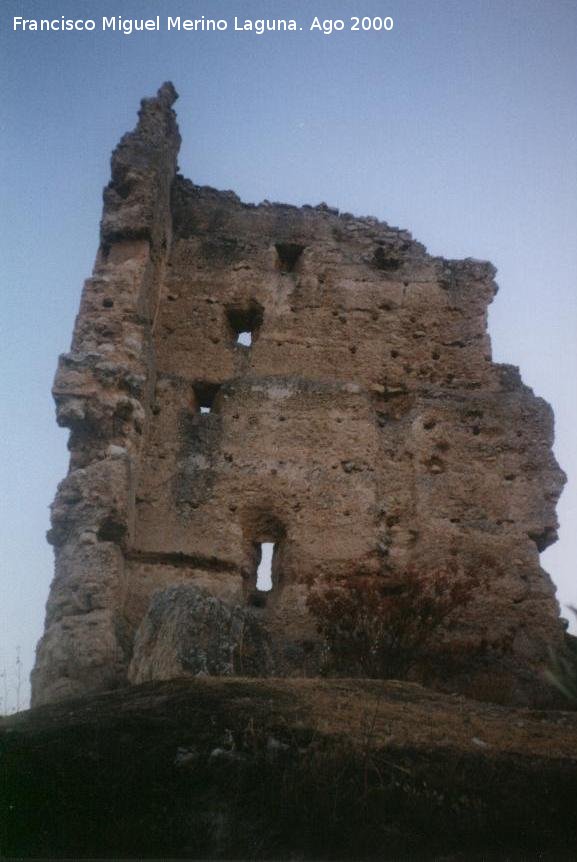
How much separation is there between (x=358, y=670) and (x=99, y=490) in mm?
2884

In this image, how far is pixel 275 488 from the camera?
8.90 metres

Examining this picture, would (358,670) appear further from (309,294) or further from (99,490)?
(309,294)

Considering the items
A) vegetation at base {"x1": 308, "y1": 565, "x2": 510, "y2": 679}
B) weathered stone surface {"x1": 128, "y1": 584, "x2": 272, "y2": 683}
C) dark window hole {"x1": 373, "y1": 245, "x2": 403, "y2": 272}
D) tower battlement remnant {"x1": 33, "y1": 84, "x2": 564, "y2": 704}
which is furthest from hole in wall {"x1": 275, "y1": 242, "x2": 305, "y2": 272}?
weathered stone surface {"x1": 128, "y1": 584, "x2": 272, "y2": 683}

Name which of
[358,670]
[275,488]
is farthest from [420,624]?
[275,488]

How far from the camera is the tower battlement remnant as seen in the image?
7.59 m

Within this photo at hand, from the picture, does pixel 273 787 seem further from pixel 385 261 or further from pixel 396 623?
pixel 385 261

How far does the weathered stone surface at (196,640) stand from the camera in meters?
6.03

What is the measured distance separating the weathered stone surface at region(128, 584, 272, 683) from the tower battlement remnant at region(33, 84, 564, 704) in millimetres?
20

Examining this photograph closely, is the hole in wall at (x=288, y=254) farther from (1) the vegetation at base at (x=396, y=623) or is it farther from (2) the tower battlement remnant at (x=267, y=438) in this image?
(1) the vegetation at base at (x=396, y=623)

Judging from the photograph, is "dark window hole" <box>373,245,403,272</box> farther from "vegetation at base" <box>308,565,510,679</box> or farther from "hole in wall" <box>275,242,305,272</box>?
"vegetation at base" <box>308,565,510,679</box>

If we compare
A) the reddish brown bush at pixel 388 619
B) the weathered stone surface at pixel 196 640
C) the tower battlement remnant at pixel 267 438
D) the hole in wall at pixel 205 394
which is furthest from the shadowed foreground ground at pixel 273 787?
the hole in wall at pixel 205 394

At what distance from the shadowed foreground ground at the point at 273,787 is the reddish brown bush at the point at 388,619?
3172 mm

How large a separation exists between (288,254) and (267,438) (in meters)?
3.04

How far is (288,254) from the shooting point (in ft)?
36.2
